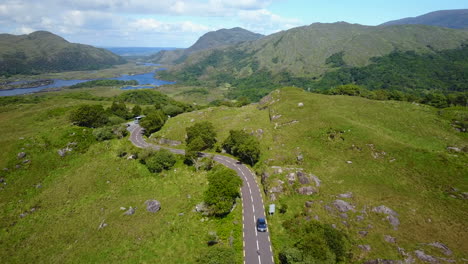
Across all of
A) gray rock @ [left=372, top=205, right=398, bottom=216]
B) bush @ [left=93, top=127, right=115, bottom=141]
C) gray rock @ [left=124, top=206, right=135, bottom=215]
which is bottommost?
gray rock @ [left=124, top=206, right=135, bottom=215]

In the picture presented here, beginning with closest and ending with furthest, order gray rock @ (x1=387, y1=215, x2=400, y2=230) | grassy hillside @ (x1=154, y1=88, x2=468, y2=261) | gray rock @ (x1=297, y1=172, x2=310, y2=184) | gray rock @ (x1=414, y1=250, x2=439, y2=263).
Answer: gray rock @ (x1=414, y1=250, x2=439, y2=263) < grassy hillside @ (x1=154, y1=88, x2=468, y2=261) < gray rock @ (x1=387, y1=215, x2=400, y2=230) < gray rock @ (x1=297, y1=172, x2=310, y2=184)

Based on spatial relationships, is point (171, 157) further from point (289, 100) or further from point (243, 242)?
point (289, 100)

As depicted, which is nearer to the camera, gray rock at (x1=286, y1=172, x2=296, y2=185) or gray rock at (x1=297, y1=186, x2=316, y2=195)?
gray rock at (x1=297, y1=186, x2=316, y2=195)

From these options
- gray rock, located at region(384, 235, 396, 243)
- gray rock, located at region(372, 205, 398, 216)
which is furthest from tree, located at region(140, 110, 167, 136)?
gray rock, located at region(384, 235, 396, 243)

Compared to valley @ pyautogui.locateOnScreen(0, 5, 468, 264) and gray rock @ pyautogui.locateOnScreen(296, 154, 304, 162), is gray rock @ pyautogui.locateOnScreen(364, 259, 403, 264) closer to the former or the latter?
valley @ pyautogui.locateOnScreen(0, 5, 468, 264)

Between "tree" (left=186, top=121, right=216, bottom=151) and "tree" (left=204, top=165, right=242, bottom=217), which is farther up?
"tree" (left=186, top=121, right=216, bottom=151)

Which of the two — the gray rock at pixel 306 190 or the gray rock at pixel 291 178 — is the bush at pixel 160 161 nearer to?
the gray rock at pixel 291 178

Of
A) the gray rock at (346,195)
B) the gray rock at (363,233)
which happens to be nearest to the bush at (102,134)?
the gray rock at (346,195)
